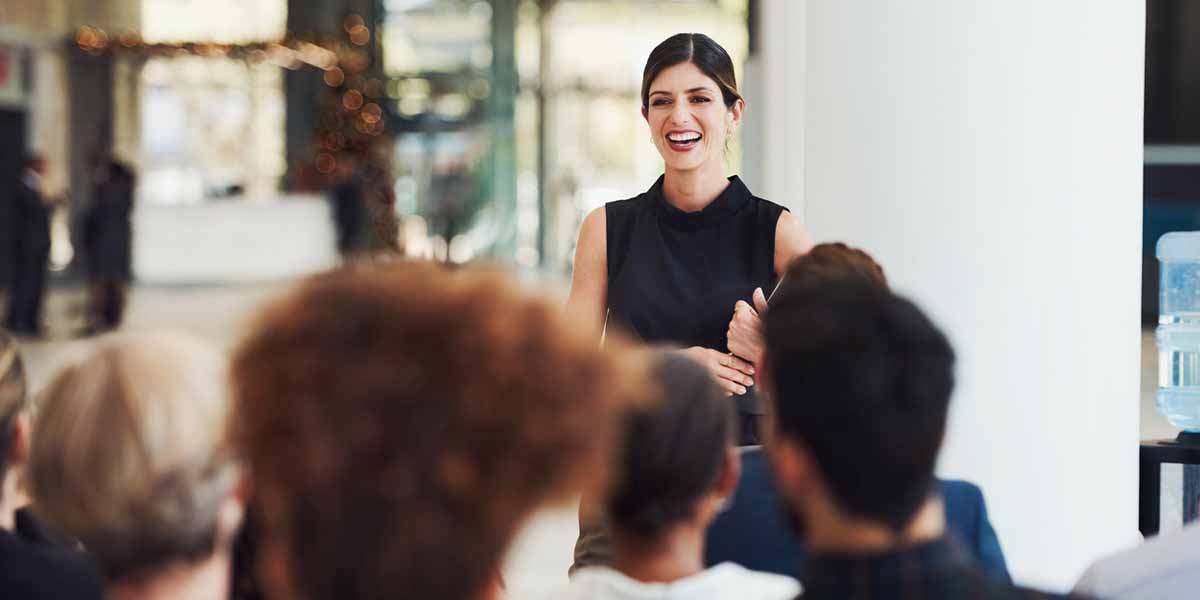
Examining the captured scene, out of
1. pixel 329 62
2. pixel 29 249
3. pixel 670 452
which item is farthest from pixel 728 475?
pixel 329 62

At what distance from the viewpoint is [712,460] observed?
5.06 feet

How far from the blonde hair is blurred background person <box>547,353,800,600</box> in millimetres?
399

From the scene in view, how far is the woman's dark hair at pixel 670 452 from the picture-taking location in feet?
4.86

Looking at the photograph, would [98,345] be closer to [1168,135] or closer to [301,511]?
[301,511]

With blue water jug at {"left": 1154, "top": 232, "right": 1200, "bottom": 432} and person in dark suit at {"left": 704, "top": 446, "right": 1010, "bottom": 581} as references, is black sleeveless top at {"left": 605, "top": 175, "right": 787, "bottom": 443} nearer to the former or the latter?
person in dark suit at {"left": 704, "top": 446, "right": 1010, "bottom": 581}

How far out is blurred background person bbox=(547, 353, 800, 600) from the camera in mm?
1489

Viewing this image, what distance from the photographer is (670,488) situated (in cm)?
150

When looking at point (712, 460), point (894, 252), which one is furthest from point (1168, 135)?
point (712, 460)

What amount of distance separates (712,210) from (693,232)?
0.19ft

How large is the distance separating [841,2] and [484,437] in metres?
2.41

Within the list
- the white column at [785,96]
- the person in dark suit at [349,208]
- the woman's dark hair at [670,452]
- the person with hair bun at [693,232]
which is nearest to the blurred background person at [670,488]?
the woman's dark hair at [670,452]

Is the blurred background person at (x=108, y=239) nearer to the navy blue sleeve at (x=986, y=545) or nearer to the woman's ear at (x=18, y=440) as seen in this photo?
the woman's ear at (x=18, y=440)

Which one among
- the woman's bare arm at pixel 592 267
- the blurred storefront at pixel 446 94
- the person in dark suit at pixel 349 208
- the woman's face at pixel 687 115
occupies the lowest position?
the woman's bare arm at pixel 592 267

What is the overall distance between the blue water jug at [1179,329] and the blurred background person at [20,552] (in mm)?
3062
